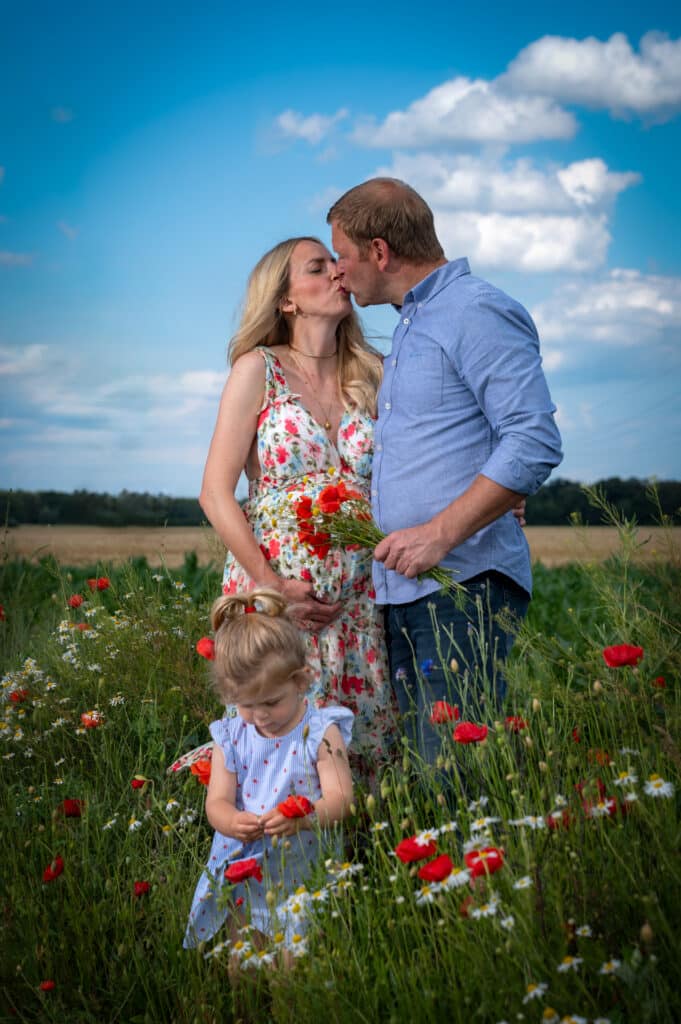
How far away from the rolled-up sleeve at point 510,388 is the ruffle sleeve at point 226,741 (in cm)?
130

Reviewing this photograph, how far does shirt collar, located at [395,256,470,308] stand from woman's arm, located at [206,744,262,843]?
1.89m

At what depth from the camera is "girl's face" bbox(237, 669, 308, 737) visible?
3.21 metres

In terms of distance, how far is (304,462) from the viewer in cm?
423

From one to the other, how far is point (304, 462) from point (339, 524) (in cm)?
54

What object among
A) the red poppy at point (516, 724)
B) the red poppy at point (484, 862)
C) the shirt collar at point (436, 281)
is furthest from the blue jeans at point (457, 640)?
the red poppy at point (484, 862)

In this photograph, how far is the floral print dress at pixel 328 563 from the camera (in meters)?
4.14

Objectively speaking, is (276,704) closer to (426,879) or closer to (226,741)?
(226,741)

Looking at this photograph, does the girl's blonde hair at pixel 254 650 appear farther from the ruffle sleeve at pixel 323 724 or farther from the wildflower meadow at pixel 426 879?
the wildflower meadow at pixel 426 879

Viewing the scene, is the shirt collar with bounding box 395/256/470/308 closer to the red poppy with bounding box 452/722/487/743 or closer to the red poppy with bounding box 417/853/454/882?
the red poppy with bounding box 452/722/487/743

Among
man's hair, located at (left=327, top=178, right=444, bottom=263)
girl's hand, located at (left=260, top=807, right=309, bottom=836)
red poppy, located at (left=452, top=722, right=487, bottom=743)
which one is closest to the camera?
red poppy, located at (left=452, top=722, right=487, bottom=743)

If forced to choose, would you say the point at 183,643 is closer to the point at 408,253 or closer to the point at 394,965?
the point at 408,253

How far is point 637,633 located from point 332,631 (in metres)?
1.32

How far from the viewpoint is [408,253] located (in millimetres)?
3777

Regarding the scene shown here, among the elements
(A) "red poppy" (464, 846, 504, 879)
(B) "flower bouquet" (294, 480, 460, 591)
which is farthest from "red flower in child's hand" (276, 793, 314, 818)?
(B) "flower bouquet" (294, 480, 460, 591)
